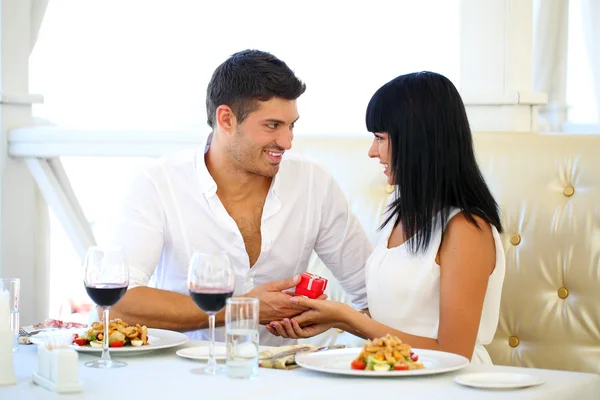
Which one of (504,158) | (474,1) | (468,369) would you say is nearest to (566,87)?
(474,1)

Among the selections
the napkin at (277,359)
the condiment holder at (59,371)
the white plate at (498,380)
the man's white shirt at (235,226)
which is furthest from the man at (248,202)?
the white plate at (498,380)

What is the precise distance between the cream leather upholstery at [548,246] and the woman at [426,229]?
293 mm

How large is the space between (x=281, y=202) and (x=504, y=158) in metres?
0.54

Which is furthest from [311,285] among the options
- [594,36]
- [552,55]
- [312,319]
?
[594,36]

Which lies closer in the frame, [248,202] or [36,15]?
[248,202]

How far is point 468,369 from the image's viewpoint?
4.20 feet

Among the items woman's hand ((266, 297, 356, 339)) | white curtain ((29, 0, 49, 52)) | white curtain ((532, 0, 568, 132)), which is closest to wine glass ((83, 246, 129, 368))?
woman's hand ((266, 297, 356, 339))

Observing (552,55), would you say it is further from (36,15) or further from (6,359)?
(6,359)

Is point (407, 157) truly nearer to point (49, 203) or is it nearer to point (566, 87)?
point (49, 203)

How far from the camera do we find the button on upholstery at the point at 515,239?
2061 millimetres

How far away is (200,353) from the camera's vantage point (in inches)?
55.8

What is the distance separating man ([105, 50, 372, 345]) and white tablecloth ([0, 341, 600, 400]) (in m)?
0.77

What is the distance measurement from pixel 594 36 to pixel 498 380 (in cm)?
257

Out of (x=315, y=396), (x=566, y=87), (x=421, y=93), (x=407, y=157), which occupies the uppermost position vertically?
(x=566, y=87)
